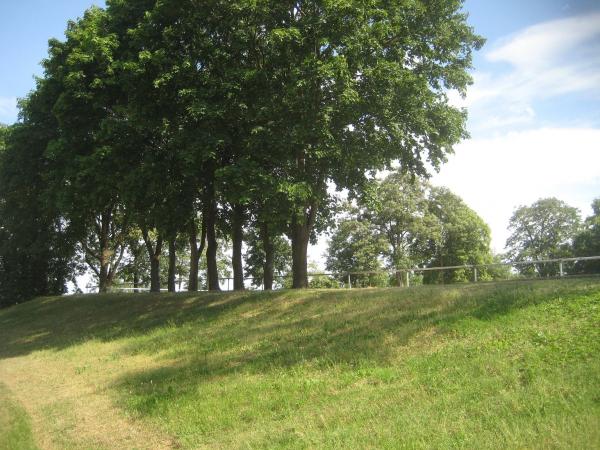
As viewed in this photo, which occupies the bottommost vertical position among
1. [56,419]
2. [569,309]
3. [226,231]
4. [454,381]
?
[56,419]

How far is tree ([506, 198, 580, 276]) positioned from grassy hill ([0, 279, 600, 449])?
44239mm

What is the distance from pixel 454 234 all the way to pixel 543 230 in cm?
1300

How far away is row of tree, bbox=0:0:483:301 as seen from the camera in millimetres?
18328

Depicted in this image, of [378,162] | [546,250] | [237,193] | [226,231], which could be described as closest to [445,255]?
[546,250]

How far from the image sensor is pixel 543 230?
56.3 metres

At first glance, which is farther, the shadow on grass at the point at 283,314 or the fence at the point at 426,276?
the fence at the point at 426,276

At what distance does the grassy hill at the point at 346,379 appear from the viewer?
23.5 ft

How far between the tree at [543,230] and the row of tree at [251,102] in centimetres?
3913

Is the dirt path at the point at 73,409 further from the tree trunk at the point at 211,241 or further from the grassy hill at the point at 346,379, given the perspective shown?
the tree trunk at the point at 211,241

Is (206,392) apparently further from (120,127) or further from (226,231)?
(226,231)

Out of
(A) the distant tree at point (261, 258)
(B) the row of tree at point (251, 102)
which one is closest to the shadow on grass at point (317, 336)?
(B) the row of tree at point (251, 102)

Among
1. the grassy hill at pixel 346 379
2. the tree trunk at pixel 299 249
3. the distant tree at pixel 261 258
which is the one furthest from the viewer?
the distant tree at pixel 261 258

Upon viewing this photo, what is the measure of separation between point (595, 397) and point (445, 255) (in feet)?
149

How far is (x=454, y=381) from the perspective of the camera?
28.2 feet
